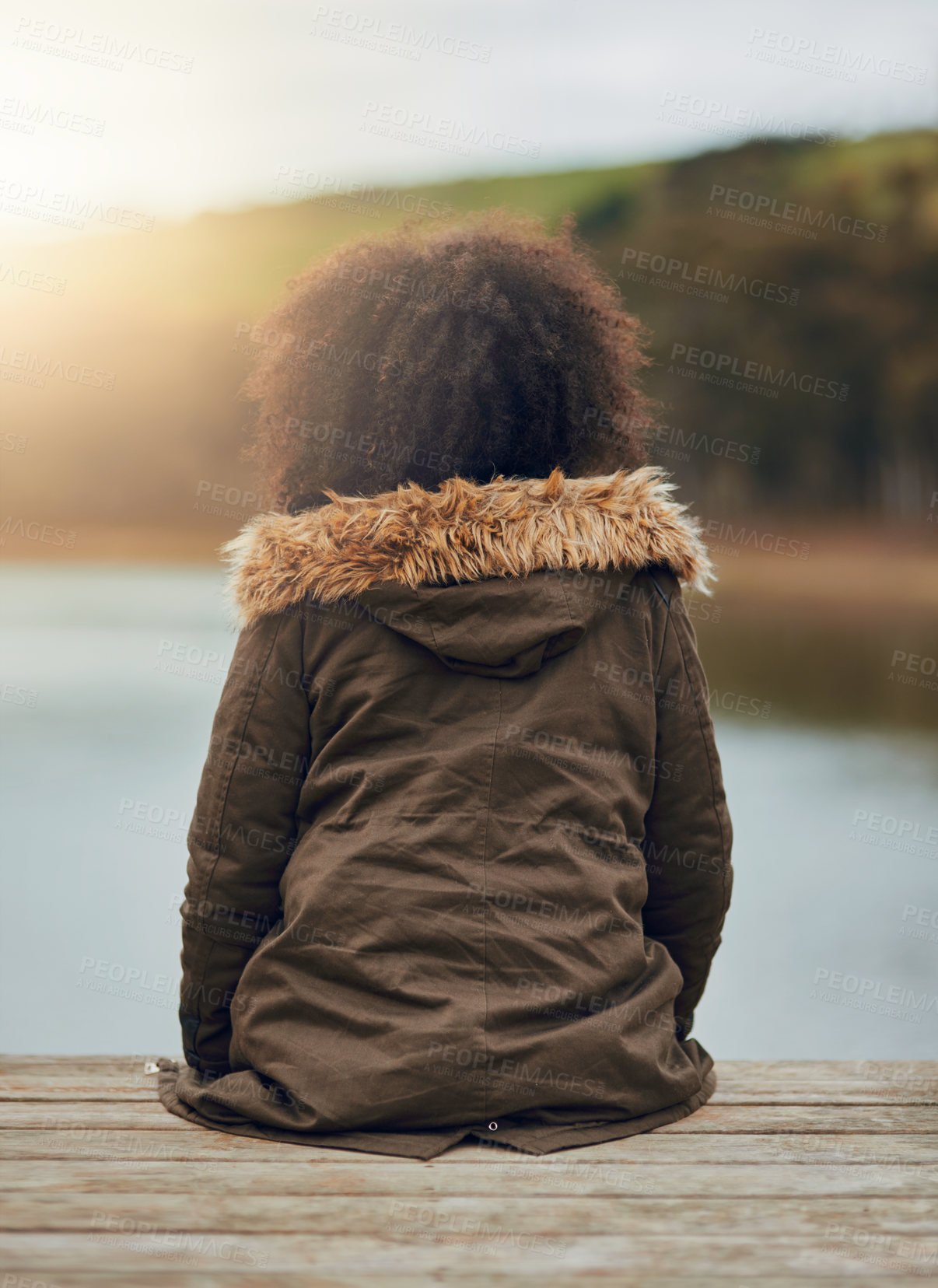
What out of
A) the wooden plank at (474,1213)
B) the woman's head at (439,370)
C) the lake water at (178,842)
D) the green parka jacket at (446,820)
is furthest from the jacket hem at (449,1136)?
the lake water at (178,842)

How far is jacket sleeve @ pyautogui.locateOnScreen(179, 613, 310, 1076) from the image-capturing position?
122 cm

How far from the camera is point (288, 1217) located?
927 millimetres

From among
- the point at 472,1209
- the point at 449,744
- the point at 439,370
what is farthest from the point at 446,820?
the point at 439,370

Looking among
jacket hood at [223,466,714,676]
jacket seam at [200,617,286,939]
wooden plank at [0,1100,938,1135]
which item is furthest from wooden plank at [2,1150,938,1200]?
jacket hood at [223,466,714,676]

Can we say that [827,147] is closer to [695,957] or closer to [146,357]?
[146,357]

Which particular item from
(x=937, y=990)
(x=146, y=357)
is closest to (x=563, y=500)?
(x=146, y=357)

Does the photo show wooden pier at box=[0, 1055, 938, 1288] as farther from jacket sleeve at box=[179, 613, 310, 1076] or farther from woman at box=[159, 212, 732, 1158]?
jacket sleeve at box=[179, 613, 310, 1076]

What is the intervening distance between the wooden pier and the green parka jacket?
67 mm

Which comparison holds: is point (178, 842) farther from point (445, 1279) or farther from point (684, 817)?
point (445, 1279)

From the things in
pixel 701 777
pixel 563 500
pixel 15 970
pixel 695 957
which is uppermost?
pixel 563 500

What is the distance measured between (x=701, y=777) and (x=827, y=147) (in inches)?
430

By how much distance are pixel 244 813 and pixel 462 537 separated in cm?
39

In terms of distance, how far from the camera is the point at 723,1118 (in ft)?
4.21

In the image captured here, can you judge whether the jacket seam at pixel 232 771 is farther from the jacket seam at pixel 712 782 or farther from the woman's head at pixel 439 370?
the jacket seam at pixel 712 782
